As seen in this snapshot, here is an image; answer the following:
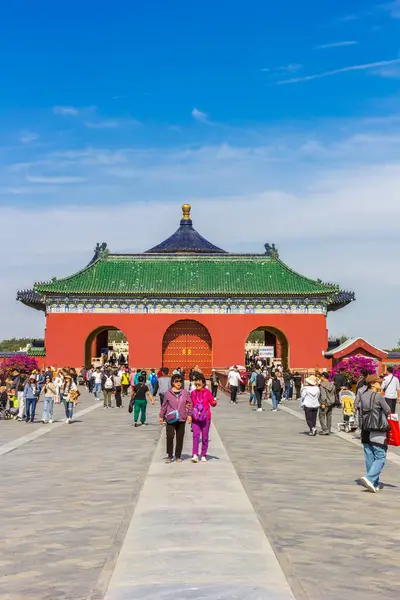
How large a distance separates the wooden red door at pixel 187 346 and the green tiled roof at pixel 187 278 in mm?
2522

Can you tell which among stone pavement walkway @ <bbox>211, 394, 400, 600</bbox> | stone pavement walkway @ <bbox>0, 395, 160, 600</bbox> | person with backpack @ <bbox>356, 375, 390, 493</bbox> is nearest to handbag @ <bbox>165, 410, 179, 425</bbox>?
stone pavement walkway @ <bbox>0, 395, 160, 600</bbox>

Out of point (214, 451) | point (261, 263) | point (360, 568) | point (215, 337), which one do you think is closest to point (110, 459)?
point (214, 451)

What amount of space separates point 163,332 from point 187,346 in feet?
6.47

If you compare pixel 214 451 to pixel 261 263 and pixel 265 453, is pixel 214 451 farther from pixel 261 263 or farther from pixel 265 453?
pixel 261 263

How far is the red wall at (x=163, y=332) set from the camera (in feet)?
166

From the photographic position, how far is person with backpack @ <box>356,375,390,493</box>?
33.5 ft

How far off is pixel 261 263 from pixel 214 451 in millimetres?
40185

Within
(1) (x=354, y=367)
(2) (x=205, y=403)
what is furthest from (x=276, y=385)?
(2) (x=205, y=403)

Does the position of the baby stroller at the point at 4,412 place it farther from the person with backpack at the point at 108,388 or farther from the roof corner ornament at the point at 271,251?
the roof corner ornament at the point at 271,251

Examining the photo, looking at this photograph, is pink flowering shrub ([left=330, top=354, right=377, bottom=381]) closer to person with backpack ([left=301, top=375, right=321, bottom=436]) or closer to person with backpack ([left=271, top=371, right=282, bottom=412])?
person with backpack ([left=271, top=371, right=282, bottom=412])

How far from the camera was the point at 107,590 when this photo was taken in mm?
5727

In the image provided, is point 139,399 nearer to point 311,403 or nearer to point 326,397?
point 311,403

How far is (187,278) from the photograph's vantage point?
52.7m

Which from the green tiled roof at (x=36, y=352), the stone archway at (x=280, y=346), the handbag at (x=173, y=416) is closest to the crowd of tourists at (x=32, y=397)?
the handbag at (x=173, y=416)
